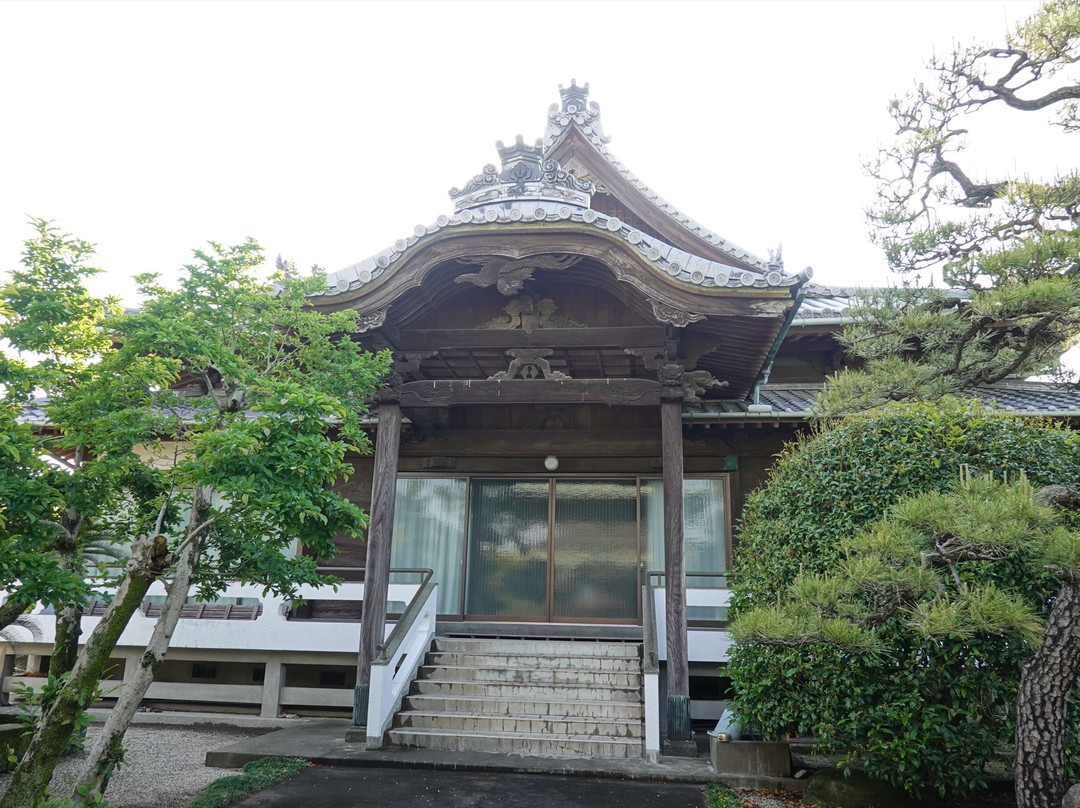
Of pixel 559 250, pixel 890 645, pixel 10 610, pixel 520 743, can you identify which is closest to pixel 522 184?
pixel 559 250

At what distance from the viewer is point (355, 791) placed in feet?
19.1

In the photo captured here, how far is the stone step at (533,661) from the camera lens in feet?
27.4

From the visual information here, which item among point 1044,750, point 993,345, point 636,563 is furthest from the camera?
point 636,563

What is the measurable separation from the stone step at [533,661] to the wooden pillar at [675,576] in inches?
39.3

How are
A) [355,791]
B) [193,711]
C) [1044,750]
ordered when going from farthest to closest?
[193,711], [355,791], [1044,750]

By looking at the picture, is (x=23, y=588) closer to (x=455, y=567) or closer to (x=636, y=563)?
(x=455, y=567)

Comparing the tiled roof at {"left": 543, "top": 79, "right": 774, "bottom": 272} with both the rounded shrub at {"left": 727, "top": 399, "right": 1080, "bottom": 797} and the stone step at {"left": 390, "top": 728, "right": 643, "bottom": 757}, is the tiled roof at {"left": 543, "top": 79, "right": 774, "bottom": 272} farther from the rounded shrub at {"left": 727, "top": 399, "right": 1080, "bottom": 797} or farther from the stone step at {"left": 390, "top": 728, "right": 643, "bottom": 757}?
the stone step at {"left": 390, "top": 728, "right": 643, "bottom": 757}

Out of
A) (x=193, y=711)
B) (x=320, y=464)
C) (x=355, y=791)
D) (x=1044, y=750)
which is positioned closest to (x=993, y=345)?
(x=1044, y=750)

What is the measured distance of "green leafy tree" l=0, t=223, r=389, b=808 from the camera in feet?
15.3

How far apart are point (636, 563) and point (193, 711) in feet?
20.7

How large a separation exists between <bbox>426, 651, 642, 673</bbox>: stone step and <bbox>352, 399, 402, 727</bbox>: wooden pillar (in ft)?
3.57

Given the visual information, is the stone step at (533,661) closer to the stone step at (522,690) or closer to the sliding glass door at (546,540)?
the stone step at (522,690)

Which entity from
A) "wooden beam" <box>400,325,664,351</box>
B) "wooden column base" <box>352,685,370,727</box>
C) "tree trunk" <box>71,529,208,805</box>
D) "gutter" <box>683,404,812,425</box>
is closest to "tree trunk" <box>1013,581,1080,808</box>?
"wooden beam" <box>400,325,664,351</box>

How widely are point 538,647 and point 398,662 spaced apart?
1742mm
